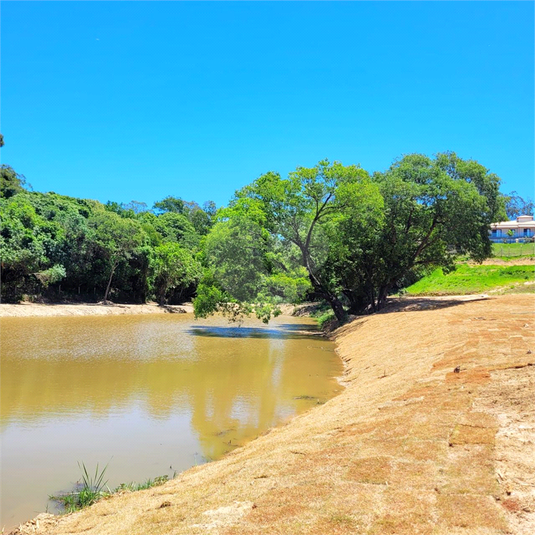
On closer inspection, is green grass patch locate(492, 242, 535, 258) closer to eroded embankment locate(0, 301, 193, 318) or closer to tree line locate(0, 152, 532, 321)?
Result: tree line locate(0, 152, 532, 321)

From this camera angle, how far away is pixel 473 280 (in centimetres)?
4125

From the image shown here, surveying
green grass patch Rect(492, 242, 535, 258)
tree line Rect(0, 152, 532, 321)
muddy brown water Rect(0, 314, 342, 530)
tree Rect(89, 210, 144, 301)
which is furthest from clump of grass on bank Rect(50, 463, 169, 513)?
green grass patch Rect(492, 242, 535, 258)

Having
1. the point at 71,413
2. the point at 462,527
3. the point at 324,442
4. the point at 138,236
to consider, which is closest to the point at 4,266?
the point at 138,236

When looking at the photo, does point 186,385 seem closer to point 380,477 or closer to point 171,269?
point 380,477

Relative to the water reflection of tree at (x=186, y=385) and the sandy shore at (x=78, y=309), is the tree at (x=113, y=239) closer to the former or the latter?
the sandy shore at (x=78, y=309)

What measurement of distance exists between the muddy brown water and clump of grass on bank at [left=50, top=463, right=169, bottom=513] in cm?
15

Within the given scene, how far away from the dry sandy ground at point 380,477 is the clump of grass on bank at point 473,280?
30.2 meters

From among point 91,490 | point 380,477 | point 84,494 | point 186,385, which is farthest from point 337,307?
point 380,477

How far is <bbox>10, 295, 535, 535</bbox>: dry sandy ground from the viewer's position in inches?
170

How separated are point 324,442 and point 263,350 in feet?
53.0

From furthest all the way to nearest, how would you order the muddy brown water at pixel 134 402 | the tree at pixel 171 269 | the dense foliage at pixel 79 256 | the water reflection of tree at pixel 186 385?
the tree at pixel 171 269 → the dense foliage at pixel 79 256 → the water reflection of tree at pixel 186 385 → the muddy brown water at pixel 134 402

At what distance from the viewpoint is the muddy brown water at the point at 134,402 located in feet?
26.0

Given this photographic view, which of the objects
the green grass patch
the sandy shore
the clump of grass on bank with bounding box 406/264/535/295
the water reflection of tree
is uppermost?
the green grass patch

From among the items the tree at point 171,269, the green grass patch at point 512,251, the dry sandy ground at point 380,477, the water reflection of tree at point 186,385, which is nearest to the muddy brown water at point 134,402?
the water reflection of tree at point 186,385
